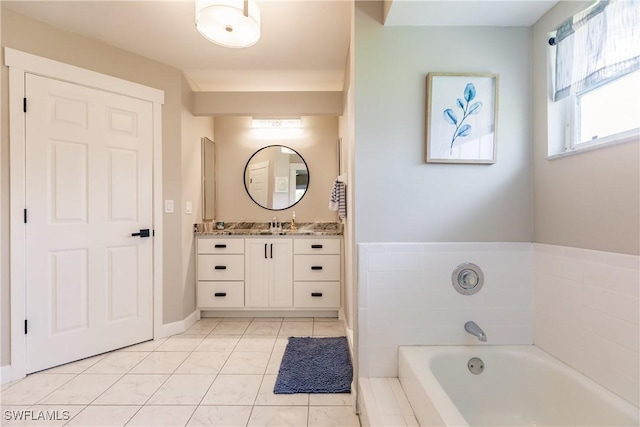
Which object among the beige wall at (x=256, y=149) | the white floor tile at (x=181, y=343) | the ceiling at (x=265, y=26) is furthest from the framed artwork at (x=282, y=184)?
the white floor tile at (x=181, y=343)

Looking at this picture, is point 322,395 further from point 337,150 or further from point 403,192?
point 337,150

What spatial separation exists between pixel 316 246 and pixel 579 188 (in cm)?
205

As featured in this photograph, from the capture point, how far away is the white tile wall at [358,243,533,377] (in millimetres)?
1507

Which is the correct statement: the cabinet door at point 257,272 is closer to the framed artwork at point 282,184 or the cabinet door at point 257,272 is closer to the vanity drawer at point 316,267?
the vanity drawer at point 316,267

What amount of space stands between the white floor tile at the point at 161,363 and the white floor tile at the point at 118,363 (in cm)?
6

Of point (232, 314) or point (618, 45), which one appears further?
point (232, 314)

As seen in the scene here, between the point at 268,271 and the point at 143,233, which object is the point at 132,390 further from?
the point at 268,271

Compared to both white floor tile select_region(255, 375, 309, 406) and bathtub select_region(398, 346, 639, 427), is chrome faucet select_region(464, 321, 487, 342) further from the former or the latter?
white floor tile select_region(255, 375, 309, 406)

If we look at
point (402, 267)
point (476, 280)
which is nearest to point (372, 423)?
point (402, 267)

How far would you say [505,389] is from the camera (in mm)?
1363

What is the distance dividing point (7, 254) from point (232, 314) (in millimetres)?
1766

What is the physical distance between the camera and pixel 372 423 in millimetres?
1142

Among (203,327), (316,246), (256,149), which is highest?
(256,149)

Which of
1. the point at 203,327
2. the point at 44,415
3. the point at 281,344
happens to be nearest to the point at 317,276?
the point at 281,344
